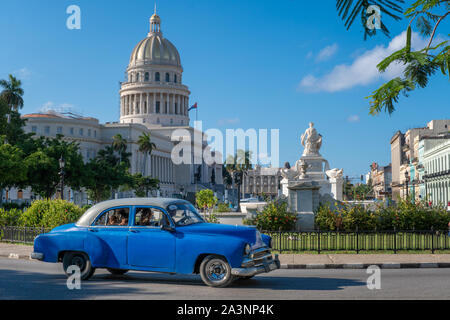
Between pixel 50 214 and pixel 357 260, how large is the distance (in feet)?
44.4

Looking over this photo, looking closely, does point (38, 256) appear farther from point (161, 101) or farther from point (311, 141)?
point (161, 101)

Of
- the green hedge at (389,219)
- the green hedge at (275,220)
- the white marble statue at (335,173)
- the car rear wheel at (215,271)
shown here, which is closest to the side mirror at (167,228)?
the car rear wheel at (215,271)

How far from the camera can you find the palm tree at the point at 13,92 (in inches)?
2625

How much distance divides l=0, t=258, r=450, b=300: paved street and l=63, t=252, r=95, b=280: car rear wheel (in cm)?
22

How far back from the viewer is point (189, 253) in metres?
10.6

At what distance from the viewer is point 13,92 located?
67250 millimetres

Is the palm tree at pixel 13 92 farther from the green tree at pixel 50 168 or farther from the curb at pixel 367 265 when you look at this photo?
the curb at pixel 367 265

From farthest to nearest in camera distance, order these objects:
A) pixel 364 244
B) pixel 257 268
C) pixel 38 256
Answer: pixel 364 244
pixel 38 256
pixel 257 268

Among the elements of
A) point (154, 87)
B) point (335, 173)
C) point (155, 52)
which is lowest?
point (335, 173)

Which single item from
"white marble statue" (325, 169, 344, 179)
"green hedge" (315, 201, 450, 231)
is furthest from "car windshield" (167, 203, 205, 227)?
"white marble statue" (325, 169, 344, 179)

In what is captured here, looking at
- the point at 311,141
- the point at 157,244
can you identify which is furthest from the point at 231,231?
the point at 311,141

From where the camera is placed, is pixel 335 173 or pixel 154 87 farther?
pixel 154 87

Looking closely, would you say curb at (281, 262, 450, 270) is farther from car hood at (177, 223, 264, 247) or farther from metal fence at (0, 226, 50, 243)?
metal fence at (0, 226, 50, 243)

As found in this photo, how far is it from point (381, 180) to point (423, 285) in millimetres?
166832
